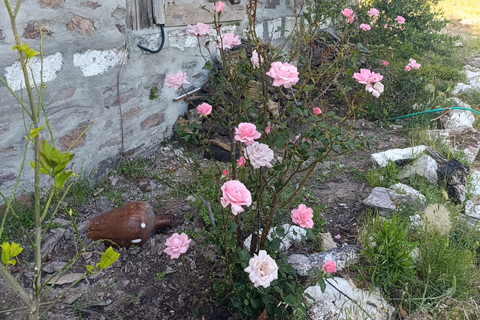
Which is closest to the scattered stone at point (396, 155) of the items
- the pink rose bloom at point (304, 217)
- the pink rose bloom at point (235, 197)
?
the pink rose bloom at point (304, 217)

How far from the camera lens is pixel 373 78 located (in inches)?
74.9

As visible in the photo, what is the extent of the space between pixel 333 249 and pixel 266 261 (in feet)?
3.27

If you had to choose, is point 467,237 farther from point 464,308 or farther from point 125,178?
point 125,178

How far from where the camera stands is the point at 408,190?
3.16 m

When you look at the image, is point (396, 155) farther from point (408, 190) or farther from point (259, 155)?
point (259, 155)

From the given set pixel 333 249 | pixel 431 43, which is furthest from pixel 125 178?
pixel 431 43

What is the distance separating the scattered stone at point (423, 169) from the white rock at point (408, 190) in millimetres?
252

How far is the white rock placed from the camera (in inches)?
118

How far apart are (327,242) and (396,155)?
162cm

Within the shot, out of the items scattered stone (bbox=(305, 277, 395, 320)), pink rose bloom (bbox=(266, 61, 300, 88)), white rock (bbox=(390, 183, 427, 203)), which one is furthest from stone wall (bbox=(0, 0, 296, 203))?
white rock (bbox=(390, 183, 427, 203))

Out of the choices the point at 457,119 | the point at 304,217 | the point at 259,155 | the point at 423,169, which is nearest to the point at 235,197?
the point at 259,155

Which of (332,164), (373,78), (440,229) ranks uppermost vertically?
(373,78)

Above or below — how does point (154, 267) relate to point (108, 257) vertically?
below

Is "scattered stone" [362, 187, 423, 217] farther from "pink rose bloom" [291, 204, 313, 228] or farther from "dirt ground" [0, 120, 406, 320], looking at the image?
"pink rose bloom" [291, 204, 313, 228]
